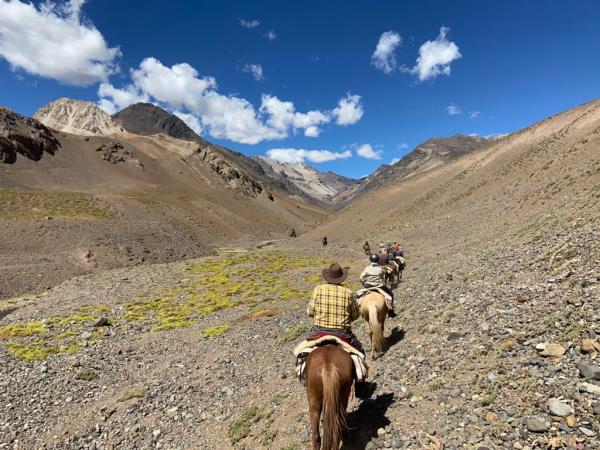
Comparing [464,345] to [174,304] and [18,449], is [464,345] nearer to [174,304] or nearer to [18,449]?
[18,449]

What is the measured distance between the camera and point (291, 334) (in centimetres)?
1716

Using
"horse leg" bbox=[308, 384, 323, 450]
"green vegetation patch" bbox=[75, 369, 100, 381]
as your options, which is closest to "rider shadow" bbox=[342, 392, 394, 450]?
"horse leg" bbox=[308, 384, 323, 450]

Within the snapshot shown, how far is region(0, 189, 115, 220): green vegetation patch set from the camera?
58.9 m

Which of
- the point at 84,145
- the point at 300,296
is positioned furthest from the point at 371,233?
the point at 84,145

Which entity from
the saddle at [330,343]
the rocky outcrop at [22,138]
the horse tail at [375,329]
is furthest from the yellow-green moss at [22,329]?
the rocky outcrop at [22,138]

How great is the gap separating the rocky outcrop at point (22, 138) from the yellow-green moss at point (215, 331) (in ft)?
316

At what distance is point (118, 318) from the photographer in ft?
81.8

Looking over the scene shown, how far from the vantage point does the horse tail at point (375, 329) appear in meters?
12.2

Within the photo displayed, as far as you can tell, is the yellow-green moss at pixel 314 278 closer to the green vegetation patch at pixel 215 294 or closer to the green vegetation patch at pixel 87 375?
the green vegetation patch at pixel 215 294

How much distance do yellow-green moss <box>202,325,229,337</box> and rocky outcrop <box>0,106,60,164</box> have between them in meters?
96.4

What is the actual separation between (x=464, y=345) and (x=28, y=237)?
57.0 m

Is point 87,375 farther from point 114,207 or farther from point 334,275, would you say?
point 114,207

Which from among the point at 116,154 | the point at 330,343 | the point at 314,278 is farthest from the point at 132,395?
the point at 116,154

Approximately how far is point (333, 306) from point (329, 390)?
1950 mm
